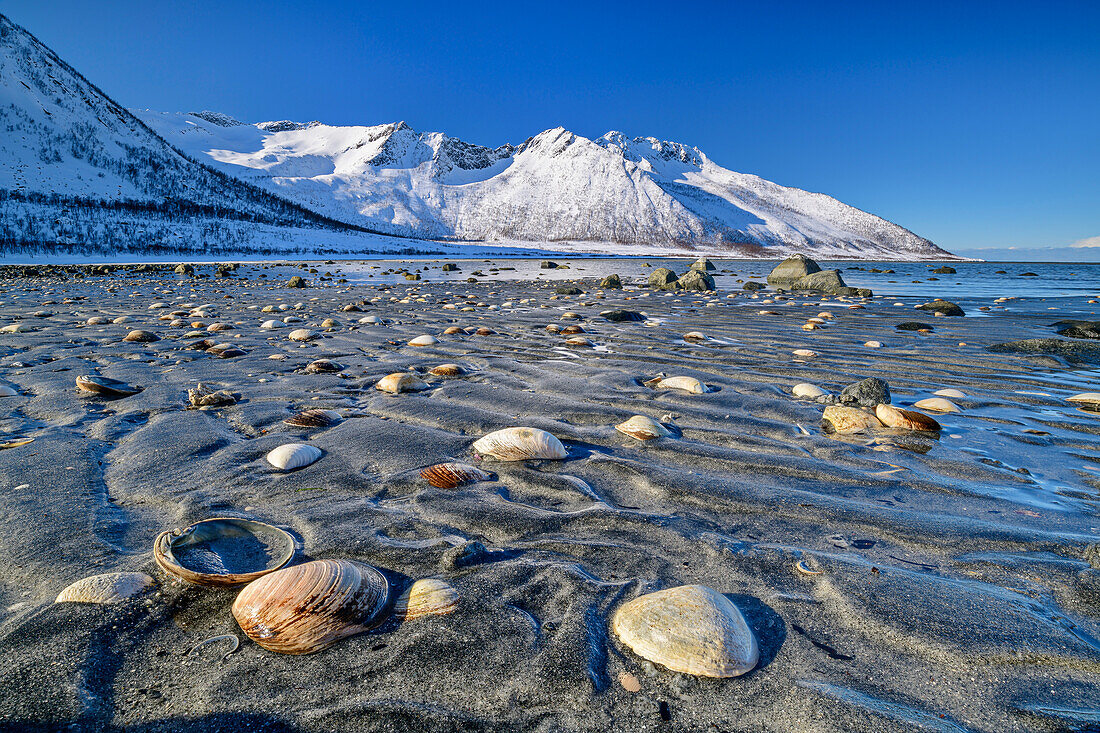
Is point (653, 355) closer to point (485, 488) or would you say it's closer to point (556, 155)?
point (485, 488)

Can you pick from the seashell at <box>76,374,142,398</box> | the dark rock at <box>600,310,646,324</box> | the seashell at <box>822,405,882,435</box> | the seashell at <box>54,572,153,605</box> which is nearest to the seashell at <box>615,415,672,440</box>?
the seashell at <box>822,405,882,435</box>

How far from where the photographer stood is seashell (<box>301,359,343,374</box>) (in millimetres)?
4379

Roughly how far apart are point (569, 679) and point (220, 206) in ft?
283

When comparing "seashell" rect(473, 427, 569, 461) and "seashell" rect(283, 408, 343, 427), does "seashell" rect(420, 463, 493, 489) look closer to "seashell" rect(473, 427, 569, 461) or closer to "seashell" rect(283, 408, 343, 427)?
"seashell" rect(473, 427, 569, 461)

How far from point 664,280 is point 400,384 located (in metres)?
13.8

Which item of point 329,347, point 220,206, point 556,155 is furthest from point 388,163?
point 329,347

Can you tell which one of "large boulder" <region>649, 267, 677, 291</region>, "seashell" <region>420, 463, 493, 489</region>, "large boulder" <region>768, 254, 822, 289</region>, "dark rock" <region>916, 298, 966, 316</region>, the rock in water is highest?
"large boulder" <region>768, 254, 822, 289</region>

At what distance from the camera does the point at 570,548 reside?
1813mm

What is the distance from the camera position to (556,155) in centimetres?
16038

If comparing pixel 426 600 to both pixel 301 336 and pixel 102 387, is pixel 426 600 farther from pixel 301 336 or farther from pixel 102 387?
pixel 301 336

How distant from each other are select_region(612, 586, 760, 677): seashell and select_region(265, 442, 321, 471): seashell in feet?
5.85

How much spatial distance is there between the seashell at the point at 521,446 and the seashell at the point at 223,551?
1028mm

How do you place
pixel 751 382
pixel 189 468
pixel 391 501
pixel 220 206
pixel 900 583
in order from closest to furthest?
1. pixel 900 583
2. pixel 391 501
3. pixel 189 468
4. pixel 751 382
5. pixel 220 206

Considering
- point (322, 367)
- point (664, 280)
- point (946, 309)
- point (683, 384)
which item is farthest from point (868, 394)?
point (664, 280)
